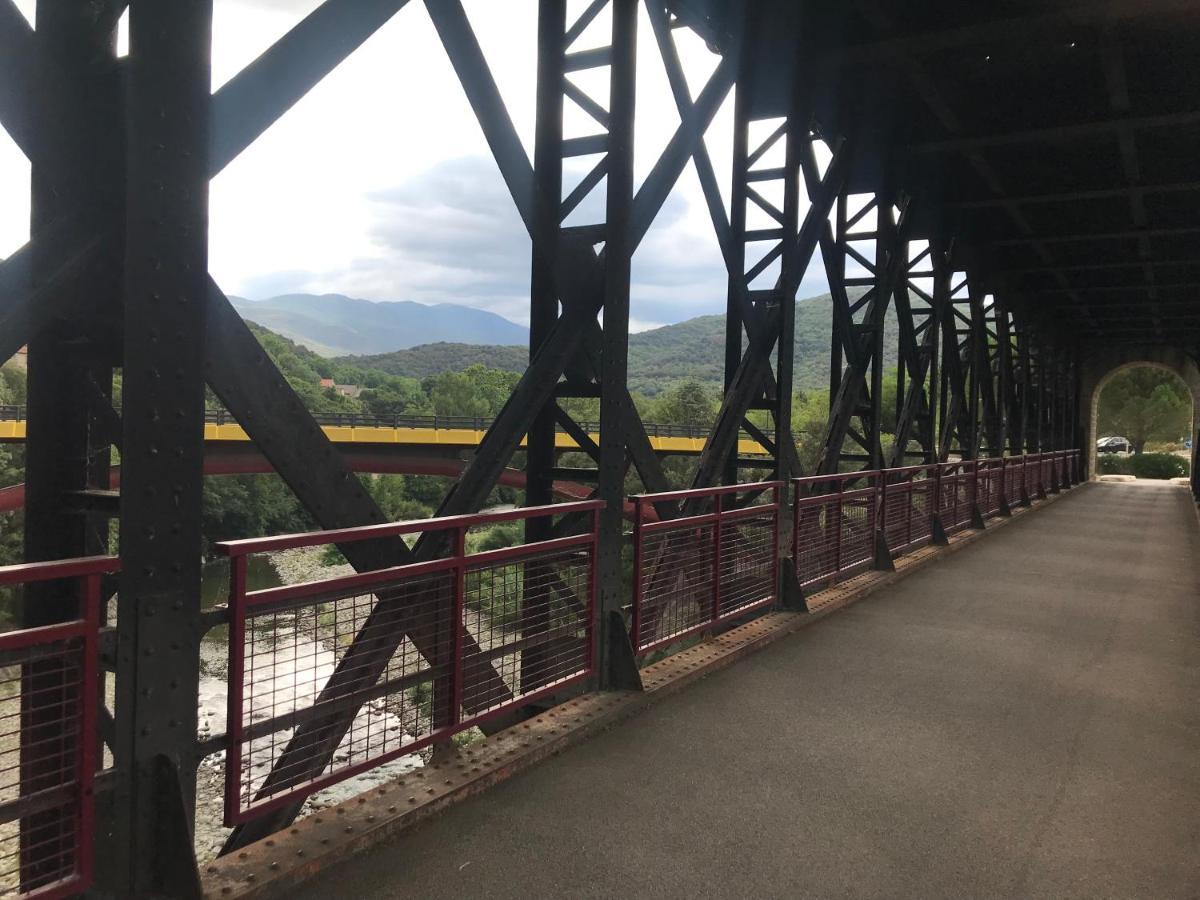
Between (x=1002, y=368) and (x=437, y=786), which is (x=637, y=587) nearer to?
(x=437, y=786)

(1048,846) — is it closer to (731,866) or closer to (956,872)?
(956,872)

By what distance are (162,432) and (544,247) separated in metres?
2.51

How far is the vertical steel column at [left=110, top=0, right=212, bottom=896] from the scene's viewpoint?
2.52 metres

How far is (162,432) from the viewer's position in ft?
8.56

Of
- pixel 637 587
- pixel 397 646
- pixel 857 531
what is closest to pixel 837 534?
pixel 857 531

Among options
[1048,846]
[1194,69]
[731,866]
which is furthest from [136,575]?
[1194,69]

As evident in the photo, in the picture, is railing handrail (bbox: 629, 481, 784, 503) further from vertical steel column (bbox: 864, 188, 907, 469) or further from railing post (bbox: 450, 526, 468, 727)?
vertical steel column (bbox: 864, 188, 907, 469)

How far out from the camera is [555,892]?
2.84 meters

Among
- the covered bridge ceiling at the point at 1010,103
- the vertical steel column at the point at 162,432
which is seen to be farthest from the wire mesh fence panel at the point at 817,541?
the vertical steel column at the point at 162,432

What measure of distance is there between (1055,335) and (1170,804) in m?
27.0

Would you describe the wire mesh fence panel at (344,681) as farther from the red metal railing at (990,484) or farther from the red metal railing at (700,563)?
the red metal railing at (990,484)

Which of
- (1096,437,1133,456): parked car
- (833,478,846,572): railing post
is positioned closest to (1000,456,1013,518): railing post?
(833,478,846,572): railing post

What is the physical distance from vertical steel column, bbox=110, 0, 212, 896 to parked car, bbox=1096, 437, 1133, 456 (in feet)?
265

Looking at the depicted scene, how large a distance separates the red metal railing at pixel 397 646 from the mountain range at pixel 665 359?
458 feet
